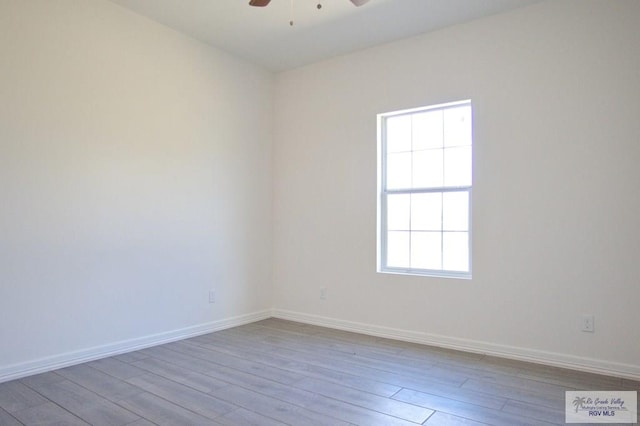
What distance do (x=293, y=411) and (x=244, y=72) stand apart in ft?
11.8

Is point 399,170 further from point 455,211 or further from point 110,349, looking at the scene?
point 110,349

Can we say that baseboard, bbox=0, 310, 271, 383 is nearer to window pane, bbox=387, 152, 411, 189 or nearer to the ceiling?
window pane, bbox=387, 152, 411, 189

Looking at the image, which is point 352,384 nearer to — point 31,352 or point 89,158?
point 31,352

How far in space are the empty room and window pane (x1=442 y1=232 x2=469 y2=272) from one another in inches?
0.8

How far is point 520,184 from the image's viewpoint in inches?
136

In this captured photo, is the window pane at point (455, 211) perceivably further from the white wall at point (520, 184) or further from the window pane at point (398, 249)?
the window pane at point (398, 249)

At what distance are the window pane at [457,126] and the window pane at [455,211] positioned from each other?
48 centimetres

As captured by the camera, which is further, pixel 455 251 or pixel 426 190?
pixel 426 190

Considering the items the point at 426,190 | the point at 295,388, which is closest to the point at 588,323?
the point at 426,190

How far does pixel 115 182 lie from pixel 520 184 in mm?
3363

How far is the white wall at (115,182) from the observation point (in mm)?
2963

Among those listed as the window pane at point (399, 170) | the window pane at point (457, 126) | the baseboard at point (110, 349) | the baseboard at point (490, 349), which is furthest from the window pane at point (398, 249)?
the baseboard at point (110, 349)

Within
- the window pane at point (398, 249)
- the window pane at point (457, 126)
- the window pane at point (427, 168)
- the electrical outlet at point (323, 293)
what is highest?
the window pane at point (457, 126)

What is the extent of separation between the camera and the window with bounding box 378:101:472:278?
3.80 metres
